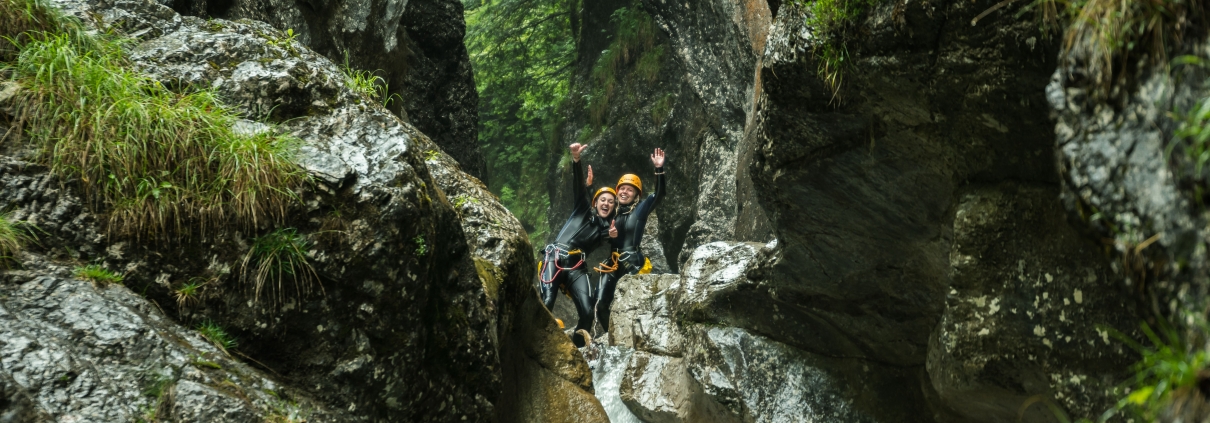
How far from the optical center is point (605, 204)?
1123 centimetres

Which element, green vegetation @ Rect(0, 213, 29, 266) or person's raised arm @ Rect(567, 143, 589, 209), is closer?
green vegetation @ Rect(0, 213, 29, 266)

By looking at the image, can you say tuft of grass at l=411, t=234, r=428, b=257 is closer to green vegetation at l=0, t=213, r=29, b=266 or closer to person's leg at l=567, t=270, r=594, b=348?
green vegetation at l=0, t=213, r=29, b=266

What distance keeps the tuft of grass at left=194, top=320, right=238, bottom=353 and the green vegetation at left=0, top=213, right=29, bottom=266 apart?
82 cm

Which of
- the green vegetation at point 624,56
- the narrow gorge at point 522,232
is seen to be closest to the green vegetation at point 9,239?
the narrow gorge at point 522,232

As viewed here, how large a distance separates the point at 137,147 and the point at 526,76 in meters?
16.1

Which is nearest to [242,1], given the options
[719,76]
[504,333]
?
[504,333]

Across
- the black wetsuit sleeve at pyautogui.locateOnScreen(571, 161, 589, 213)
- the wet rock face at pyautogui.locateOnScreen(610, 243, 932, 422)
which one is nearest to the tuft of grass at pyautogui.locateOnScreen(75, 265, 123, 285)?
the wet rock face at pyautogui.locateOnScreen(610, 243, 932, 422)

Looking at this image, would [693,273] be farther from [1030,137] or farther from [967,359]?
[1030,137]

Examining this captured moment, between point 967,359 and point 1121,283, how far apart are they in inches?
78.8

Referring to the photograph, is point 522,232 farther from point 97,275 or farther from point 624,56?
point 624,56

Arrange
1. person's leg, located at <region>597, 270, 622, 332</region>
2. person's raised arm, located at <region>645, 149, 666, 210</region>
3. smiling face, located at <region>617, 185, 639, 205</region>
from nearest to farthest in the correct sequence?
person's raised arm, located at <region>645, 149, 666, 210</region> < person's leg, located at <region>597, 270, 622, 332</region> < smiling face, located at <region>617, 185, 639, 205</region>

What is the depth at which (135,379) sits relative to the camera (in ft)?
12.3

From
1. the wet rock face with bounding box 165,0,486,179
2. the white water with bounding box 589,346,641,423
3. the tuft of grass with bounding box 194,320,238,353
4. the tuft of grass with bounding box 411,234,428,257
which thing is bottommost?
the white water with bounding box 589,346,641,423

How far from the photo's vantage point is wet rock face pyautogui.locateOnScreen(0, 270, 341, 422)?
3.46 meters
